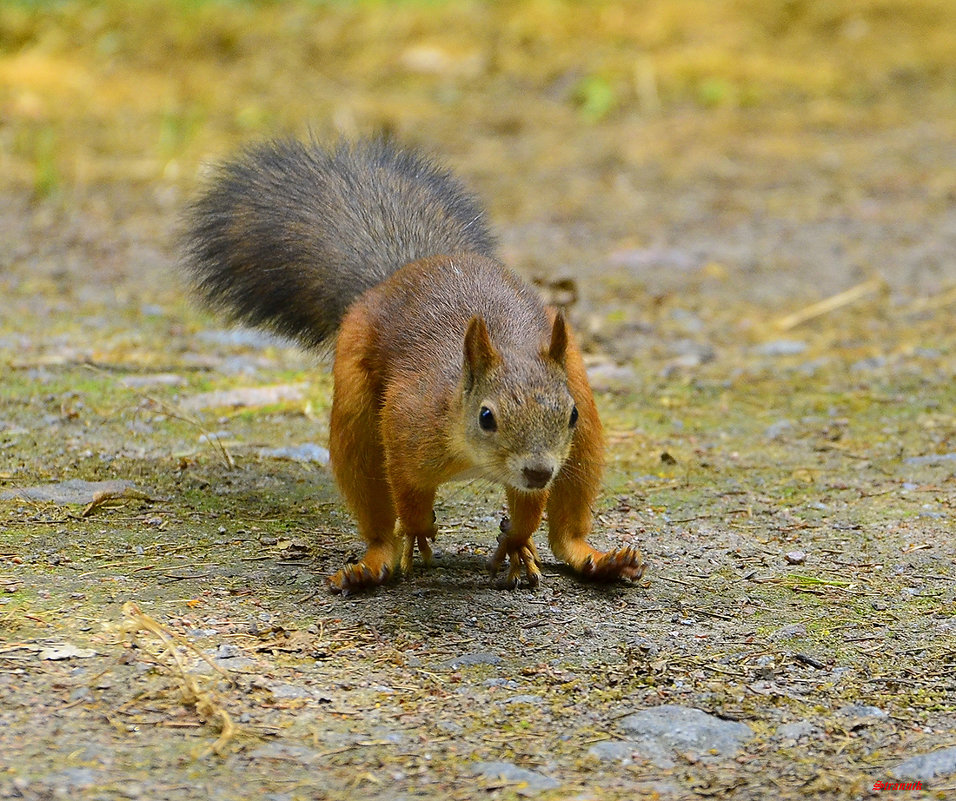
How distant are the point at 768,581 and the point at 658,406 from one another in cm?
162

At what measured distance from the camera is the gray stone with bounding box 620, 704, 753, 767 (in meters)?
2.48

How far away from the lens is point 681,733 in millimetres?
2535

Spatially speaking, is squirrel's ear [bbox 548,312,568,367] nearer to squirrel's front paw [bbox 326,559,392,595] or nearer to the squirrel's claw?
the squirrel's claw

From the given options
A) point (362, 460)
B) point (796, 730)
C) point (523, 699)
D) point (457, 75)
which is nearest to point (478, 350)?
point (362, 460)

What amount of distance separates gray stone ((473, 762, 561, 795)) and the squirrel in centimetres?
69

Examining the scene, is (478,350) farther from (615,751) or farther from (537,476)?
(615,751)

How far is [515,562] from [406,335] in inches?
23.4

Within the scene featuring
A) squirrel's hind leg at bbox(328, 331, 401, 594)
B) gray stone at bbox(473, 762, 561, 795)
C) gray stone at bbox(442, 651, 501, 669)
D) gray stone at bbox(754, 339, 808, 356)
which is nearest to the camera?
gray stone at bbox(473, 762, 561, 795)

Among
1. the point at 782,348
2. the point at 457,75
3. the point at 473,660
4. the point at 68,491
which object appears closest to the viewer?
the point at 473,660

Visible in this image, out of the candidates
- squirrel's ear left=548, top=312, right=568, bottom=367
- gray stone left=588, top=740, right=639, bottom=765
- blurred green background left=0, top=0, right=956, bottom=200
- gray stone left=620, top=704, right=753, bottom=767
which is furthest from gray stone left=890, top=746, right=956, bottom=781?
blurred green background left=0, top=0, right=956, bottom=200

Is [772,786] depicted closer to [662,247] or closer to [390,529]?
[390,529]

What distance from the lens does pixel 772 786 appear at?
236 centimetres

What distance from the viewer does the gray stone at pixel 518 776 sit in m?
2.31

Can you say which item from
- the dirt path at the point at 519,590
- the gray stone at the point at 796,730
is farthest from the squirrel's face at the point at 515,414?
the gray stone at the point at 796,730
